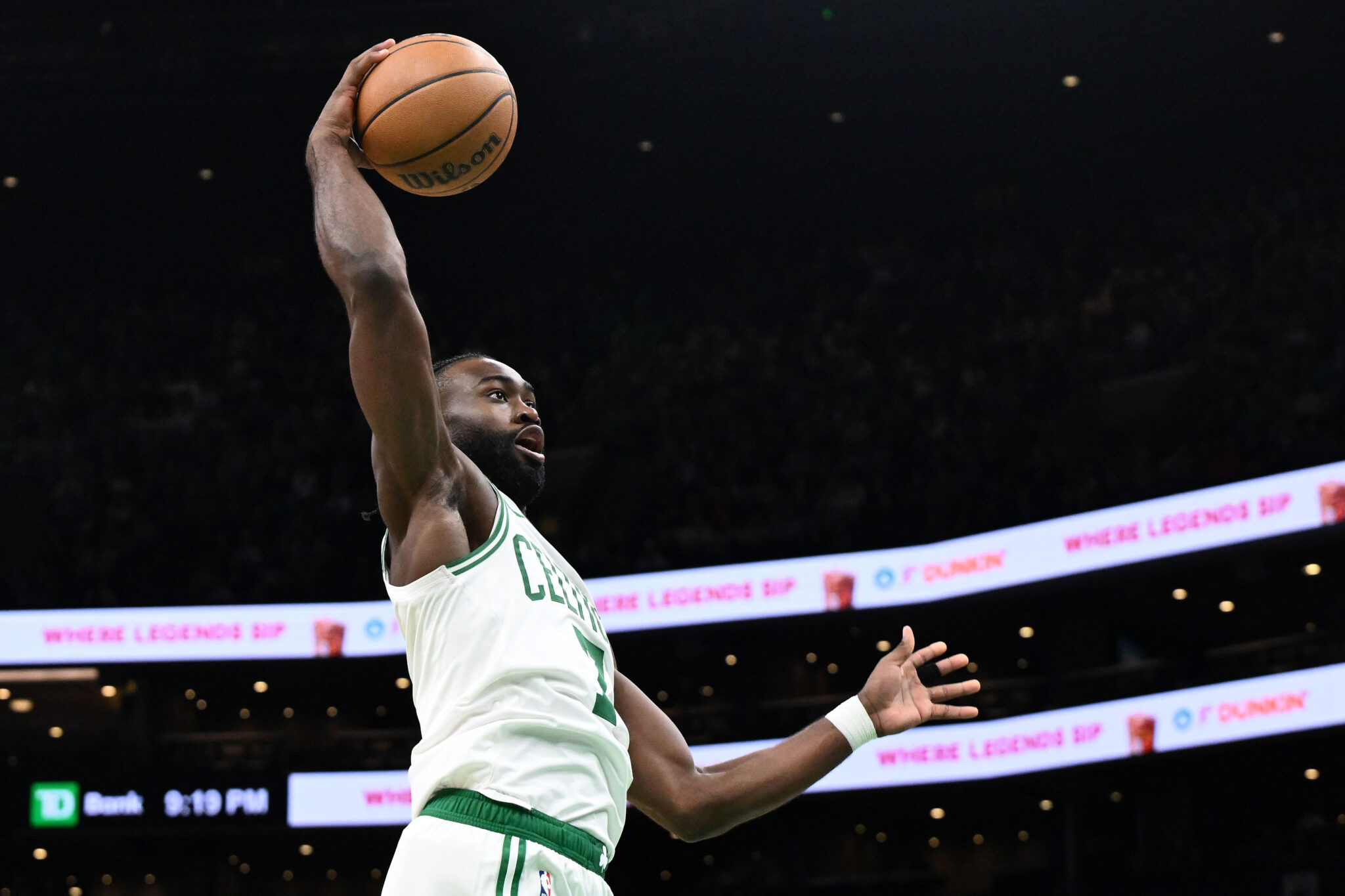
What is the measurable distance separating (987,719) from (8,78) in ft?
48.3

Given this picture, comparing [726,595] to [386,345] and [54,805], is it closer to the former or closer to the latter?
[54,805]

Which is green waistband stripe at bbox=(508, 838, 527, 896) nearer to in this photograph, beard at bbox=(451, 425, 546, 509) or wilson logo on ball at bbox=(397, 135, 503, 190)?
beard at bbox=(451, 425, 546, 509)

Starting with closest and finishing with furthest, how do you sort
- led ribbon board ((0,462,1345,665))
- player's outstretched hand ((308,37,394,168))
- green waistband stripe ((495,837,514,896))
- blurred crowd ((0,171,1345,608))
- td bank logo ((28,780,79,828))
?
green waistband stripe ((495,837,514,896))
player's outstretched hand ((308,37,394,168))
led ribbon board ((0,462,1345,665))
blurred crowd ((0,171,1345,608))
td bank logo ((28,780,79,828))

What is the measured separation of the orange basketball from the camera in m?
3.08

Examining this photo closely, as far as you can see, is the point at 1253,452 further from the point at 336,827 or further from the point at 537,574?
the point at 537,574

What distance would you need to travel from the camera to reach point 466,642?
270 centimetres

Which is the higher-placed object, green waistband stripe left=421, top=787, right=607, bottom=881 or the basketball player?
the basketball player

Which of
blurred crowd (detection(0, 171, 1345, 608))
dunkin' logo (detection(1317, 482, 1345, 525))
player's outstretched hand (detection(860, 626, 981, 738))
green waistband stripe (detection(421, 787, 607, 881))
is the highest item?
blurred crowd (detection(0, 171, 1345, 608))

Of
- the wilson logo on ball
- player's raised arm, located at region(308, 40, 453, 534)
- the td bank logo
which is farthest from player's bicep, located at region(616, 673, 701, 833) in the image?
the td bank logo

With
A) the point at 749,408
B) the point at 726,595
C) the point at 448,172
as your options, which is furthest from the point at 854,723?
the point at 749,408

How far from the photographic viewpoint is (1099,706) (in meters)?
15.7

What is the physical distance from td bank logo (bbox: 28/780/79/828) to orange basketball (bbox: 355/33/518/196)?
54.5 ft

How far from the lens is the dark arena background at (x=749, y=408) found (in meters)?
16.6

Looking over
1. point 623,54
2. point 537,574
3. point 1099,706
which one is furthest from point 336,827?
point 537,574
